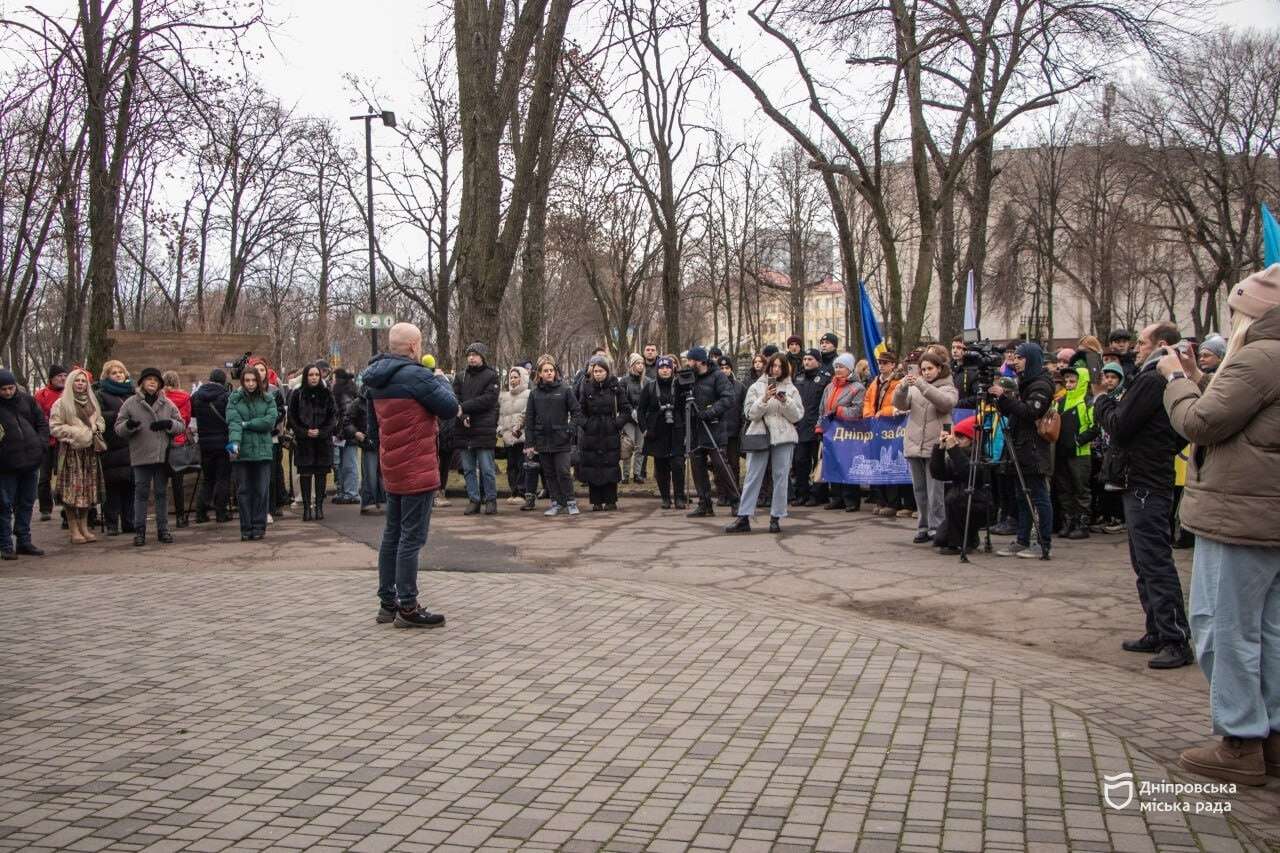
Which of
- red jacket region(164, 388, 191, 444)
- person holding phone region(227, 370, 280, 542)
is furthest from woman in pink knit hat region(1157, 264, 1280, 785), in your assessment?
red jacket region(164, 388, 191, 444)

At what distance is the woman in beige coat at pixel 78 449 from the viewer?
41.5ft

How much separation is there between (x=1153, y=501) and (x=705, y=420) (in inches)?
293

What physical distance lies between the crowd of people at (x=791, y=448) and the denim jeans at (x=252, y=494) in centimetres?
2

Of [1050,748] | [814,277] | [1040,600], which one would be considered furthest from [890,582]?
[814,277]

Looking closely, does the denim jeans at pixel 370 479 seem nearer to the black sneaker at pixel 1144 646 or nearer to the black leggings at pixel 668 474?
the black leggings at pixel 668 474

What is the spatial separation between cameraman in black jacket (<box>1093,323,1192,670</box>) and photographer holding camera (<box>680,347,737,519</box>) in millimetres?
Answer: 7171

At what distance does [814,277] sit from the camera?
5688 centimetres

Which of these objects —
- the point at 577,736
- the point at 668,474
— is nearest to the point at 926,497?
the point at 668,474

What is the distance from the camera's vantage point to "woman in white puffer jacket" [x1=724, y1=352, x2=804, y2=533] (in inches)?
478

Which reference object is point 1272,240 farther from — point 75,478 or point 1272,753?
point 75,478

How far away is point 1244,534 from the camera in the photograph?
15.4 ft

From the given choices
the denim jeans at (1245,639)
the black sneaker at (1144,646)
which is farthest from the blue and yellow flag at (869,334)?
the denim jeans at (1245,639)

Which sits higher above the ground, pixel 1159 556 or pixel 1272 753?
pixel 1159 556

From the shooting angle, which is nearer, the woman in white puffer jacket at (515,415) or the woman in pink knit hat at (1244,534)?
the woman in pink knit hat at (1244,534)
